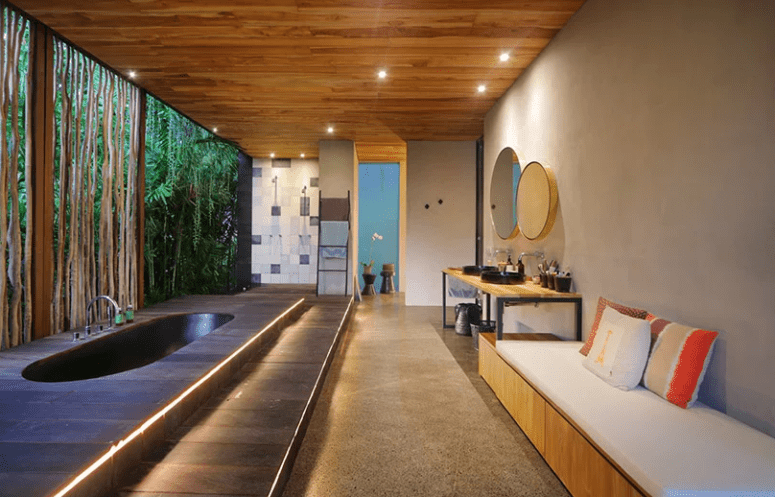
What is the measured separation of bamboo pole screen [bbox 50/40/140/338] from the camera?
3.75 m

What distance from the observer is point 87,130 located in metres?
4.02

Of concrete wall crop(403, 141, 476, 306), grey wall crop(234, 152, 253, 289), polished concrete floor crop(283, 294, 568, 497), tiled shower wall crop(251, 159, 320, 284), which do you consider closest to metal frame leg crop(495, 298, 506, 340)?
polished concrete floor crop(283, 294, 568, 497)

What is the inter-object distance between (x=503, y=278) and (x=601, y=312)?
1195 mm

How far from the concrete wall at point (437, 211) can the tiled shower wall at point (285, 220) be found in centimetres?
209

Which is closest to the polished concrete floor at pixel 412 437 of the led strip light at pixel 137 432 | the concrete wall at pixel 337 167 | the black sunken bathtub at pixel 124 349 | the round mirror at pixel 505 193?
the led strip light at pixel 137 432

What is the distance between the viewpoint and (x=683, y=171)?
2.15 meters

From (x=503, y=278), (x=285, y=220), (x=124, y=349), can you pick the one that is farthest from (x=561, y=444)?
(x=285, y=220)

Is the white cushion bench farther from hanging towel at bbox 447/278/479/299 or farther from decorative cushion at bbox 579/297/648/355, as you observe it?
hanging towel at bbox 447/278/479/299

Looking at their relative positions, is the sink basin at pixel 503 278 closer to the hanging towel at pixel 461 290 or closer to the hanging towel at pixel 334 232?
the hanging towel at pixel 461 290

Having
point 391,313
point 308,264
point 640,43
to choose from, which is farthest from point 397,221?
point 640,43

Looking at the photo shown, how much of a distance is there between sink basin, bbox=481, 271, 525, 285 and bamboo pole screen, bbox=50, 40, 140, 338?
11.4 ft

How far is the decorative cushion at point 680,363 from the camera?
1.89 metres

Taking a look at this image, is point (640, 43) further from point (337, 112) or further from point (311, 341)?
point (337, 112)

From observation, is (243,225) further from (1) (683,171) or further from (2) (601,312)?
(1) (683,171)
